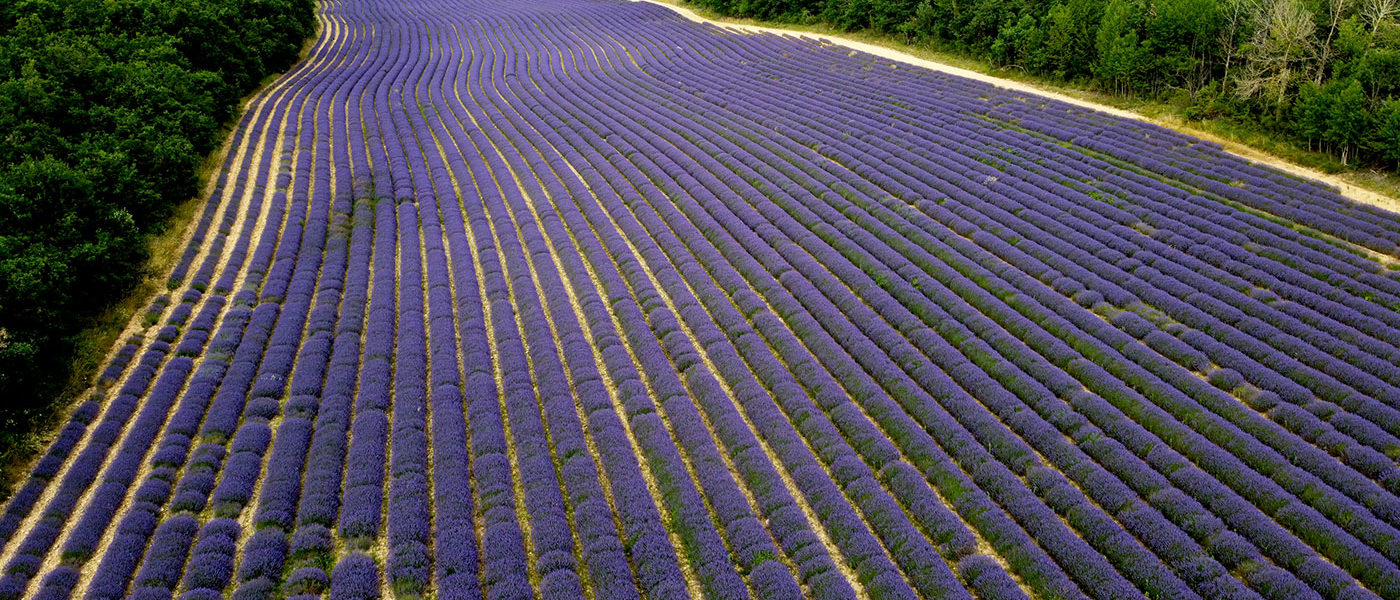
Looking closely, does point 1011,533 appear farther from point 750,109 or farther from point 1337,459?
point 750,109

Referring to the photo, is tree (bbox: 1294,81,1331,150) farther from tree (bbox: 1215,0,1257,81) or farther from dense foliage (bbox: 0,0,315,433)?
dense foliage (bbox: 0,0,315,433)

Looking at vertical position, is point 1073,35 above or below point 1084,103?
above

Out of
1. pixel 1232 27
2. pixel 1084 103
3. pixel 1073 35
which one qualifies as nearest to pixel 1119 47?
pixel 1084 103

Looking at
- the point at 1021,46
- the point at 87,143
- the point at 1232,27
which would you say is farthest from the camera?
the point at 1021,46

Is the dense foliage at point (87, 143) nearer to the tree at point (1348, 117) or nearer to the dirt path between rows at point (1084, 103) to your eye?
the dirt path between rows at point (1084, 103)

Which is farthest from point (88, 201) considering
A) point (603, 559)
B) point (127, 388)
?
point (603, 559)

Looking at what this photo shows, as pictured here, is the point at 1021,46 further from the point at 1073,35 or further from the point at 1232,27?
the point at 1232,27

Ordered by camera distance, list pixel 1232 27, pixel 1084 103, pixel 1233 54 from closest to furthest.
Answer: pixel 1232 27
pixel 1233 54
pixel 1084 103
